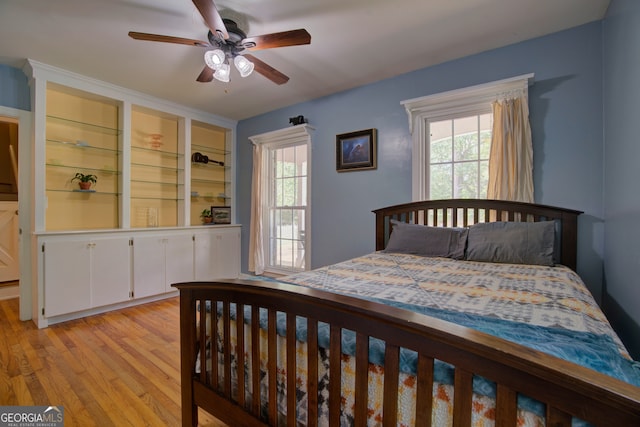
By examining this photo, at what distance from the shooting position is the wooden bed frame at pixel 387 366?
1.78 ft

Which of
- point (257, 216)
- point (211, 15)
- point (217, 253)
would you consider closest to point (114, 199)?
point (217, 253)

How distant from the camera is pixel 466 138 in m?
2.70

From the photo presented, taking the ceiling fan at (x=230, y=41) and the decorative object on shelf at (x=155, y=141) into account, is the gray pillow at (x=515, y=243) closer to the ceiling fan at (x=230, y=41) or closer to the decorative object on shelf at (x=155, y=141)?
the ceiling fan at (x=230, y=41)

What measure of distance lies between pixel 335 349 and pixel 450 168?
2.38 metres

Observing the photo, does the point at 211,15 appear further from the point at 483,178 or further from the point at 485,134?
the point at 483,178

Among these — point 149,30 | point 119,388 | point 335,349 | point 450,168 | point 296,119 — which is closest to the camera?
point 335,349

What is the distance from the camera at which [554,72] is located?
227 cm

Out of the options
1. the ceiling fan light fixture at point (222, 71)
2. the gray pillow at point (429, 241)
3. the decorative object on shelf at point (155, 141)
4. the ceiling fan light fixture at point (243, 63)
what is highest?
the ceiling fan light fixture at point (243, 63)

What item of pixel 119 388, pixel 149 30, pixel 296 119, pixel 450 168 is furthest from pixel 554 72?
pixel 119 388

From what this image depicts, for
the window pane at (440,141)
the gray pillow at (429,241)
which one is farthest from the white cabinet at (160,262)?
the window pane at (440,141)

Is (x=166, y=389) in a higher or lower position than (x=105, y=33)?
lower

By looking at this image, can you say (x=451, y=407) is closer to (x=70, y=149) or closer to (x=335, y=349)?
(x=335, y=349)

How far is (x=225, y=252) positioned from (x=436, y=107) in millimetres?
3371

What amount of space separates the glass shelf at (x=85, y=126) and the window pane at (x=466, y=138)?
3768 mm
